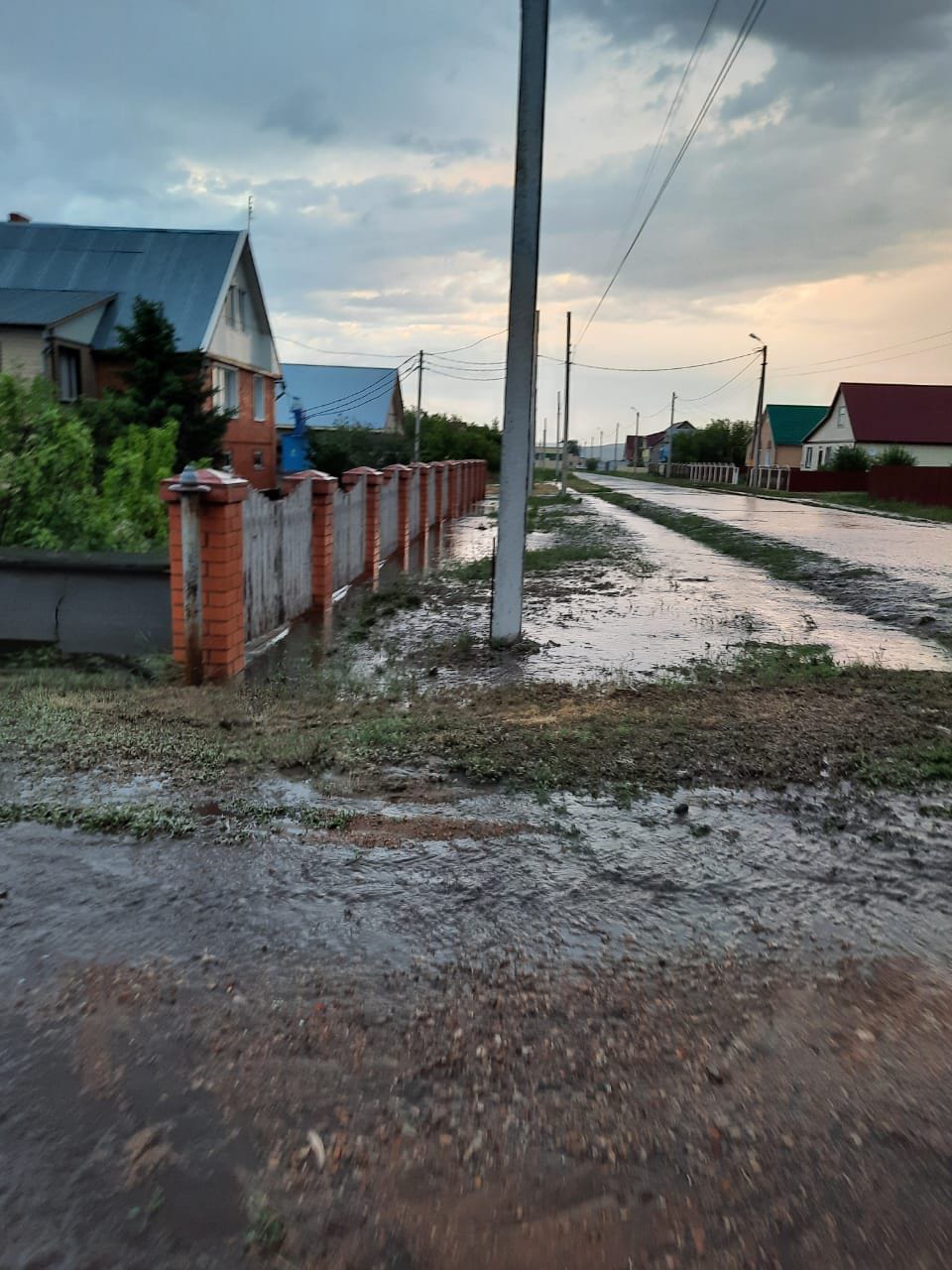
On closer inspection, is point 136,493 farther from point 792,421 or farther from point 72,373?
point 792,421

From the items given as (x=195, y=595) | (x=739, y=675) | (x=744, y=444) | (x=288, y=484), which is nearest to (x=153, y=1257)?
(x=195, y=595)

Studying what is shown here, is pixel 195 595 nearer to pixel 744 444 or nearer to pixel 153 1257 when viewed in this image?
pixel 153 1257

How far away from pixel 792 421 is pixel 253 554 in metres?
79.4

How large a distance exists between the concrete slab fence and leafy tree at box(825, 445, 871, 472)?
4716 cm

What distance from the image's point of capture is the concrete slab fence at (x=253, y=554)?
686 cm

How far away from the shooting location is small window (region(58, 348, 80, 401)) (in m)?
22.8

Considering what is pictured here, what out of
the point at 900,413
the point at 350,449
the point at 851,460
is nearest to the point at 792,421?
the point at 900,413

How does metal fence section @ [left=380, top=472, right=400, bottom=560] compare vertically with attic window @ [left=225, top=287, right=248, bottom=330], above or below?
below

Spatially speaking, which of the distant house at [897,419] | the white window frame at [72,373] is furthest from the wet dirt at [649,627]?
the distant house at [897,419]

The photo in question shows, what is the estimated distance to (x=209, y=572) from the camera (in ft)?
22.7

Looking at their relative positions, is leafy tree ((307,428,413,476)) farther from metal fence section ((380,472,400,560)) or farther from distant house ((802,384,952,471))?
distant house ((802,384,952,471))

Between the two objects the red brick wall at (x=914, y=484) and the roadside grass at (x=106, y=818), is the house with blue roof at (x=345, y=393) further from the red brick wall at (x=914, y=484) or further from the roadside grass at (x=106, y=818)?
the roadside grass at (x=106, y=818)

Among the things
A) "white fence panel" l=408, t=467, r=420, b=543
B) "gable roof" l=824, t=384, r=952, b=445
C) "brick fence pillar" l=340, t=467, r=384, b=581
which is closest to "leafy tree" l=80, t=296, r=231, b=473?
"white fence panel" l=408, t=467, r=420, b=543

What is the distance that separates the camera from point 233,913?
3.39m
